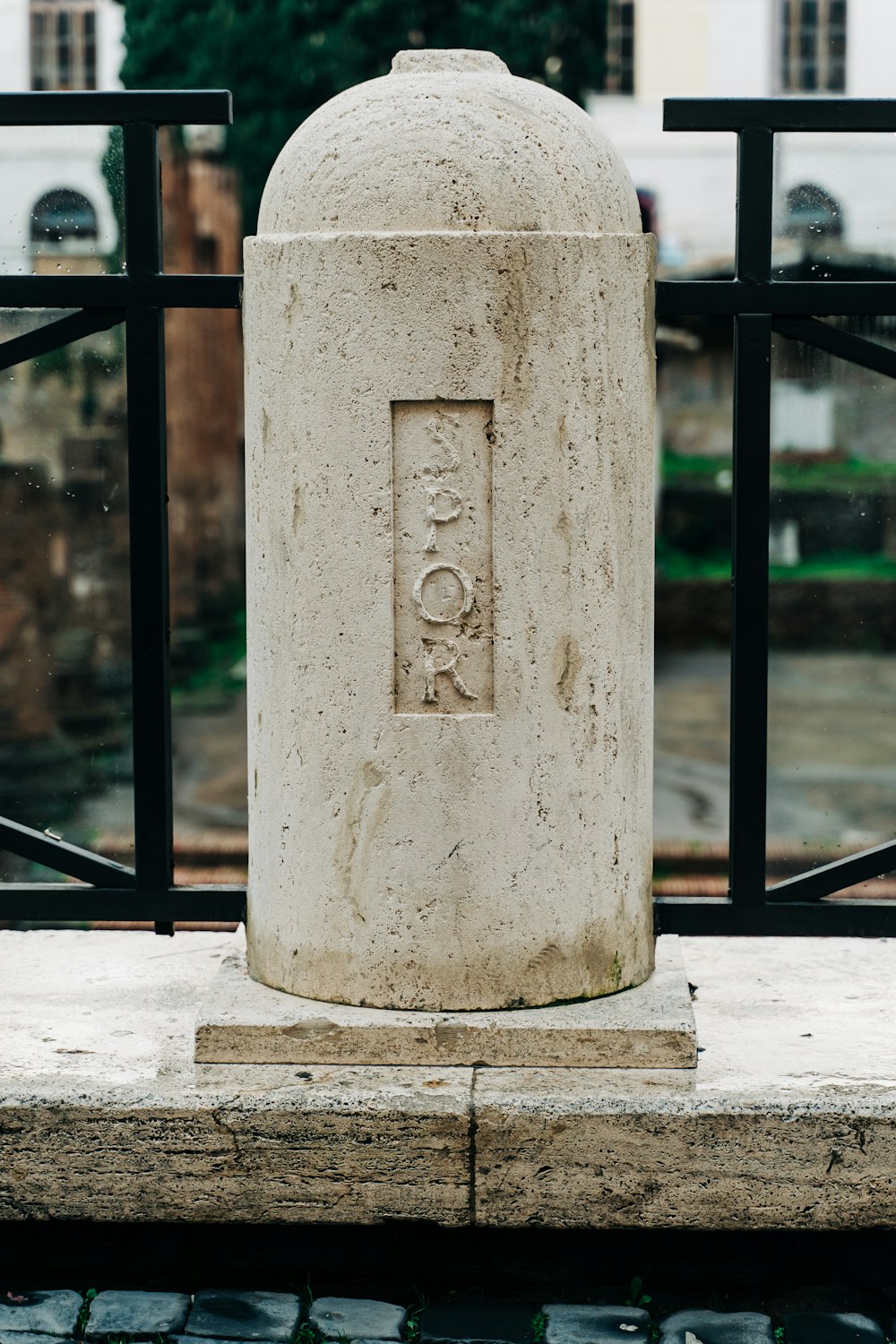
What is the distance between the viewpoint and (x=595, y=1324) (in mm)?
3131

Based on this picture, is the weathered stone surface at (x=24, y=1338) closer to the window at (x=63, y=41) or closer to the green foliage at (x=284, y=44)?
the green foliage at (x=284, y=44)

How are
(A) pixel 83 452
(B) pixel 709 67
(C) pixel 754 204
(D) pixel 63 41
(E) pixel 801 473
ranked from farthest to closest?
(B) pixel 709 67 → (D) pixel 63 41 → (A) pixel 83 452 → (E) pixel 801 473 → (C) pixel 754 204

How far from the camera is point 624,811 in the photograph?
3.40 m

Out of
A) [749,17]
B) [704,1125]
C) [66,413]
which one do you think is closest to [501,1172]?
[704,1125]

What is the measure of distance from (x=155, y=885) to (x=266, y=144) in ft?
40.3

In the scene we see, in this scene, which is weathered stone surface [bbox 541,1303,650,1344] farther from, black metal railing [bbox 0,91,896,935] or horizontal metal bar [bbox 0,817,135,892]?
horizontal metal bar [bbox 0,817,135,892]

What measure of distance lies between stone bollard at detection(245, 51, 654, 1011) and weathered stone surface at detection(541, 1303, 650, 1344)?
0.56 metres

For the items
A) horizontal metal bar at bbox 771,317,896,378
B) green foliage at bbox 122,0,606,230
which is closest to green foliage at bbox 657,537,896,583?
green foliage at bbox 122,0,606,230

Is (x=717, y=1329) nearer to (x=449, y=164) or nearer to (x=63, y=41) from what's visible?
(x=449, y=164)

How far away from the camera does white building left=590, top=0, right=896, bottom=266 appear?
24922 millimetres

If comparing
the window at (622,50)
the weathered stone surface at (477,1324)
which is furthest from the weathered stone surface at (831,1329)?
the window at (622,50)

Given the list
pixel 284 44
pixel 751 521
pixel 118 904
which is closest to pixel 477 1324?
pixel 118 904

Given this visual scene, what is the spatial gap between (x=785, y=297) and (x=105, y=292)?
1.44 m

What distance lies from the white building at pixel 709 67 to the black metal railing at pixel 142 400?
70.4ft
